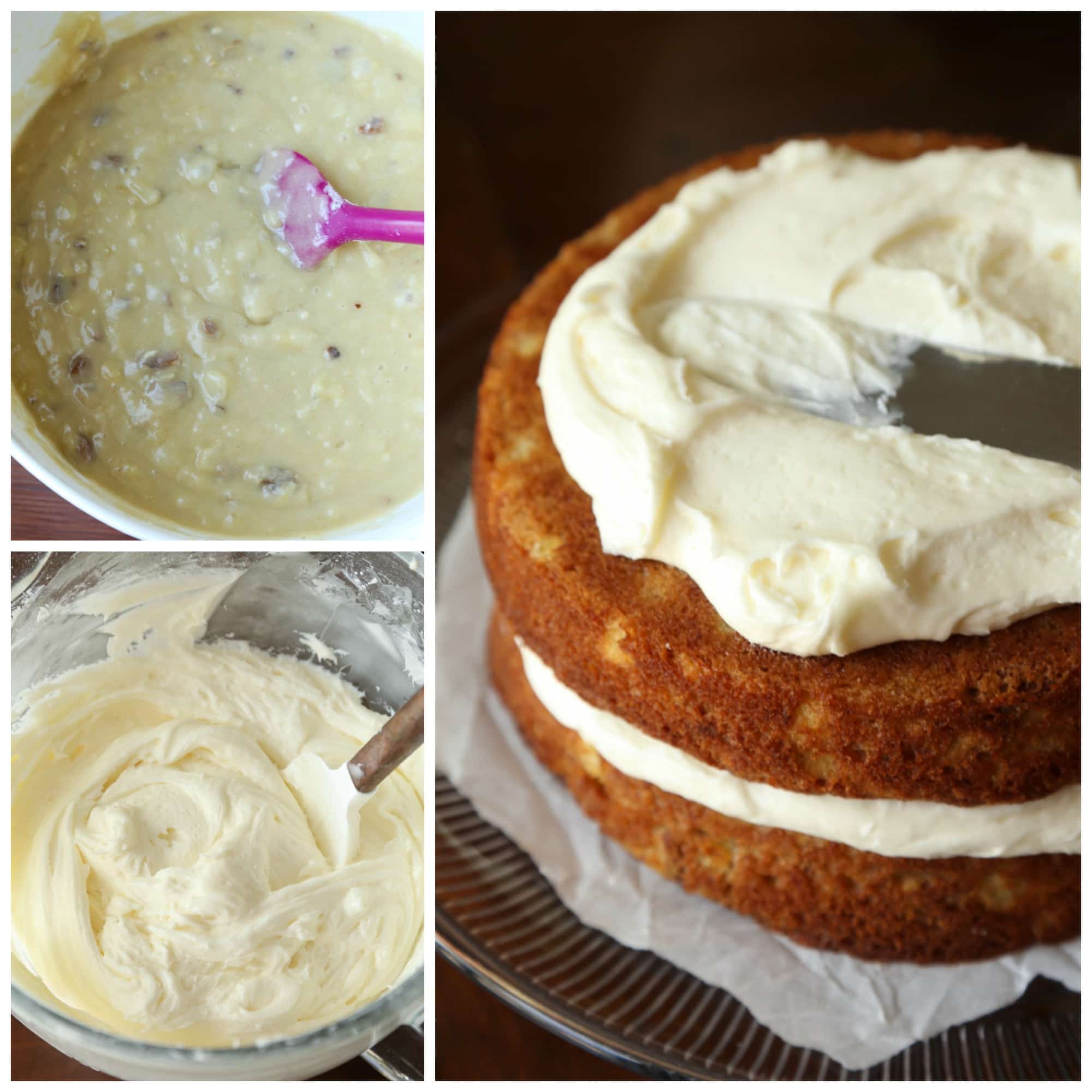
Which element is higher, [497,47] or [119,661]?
[497,47]

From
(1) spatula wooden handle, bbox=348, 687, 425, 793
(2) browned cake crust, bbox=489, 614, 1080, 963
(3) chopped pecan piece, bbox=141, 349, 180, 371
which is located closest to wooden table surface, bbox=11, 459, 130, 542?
(3) chopped pecan piece, bbox=141, 349, 180, 371

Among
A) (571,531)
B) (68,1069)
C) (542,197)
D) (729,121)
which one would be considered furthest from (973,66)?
(68,1069)

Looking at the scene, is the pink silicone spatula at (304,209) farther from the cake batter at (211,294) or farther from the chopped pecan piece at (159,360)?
the chopped pecan piece at (159,360)

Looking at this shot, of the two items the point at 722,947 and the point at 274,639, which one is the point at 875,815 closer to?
the point at 722,947

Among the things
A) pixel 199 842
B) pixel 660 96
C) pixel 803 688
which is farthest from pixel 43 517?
pixel 660 96

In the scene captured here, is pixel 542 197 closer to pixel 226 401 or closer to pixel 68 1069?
pixel 226 401

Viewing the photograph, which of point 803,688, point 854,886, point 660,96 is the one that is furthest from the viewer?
point 660,96

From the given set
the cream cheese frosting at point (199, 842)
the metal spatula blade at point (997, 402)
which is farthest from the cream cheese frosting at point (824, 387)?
the cream cheese frosting at point (199, 842)
